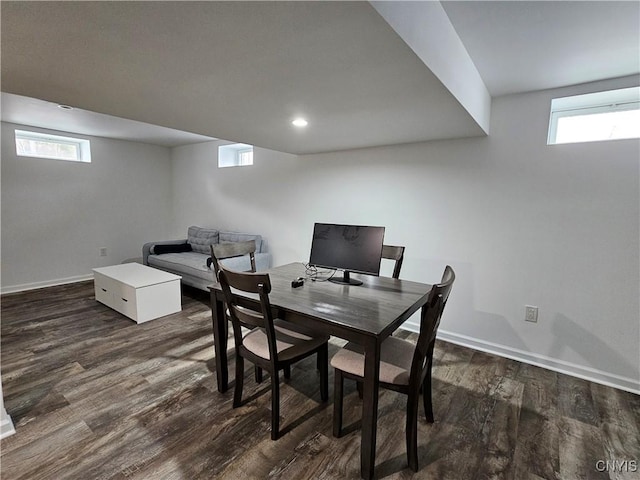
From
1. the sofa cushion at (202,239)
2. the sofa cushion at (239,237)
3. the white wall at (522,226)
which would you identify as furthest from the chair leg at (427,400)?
the sofa cushion at (202,239)

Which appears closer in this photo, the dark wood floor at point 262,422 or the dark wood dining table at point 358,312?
the dark wood dining table at point 358,312

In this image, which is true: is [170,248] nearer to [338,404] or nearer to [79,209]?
[79,209]

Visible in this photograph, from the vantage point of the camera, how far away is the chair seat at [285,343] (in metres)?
1.76

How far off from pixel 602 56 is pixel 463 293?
6.44ft

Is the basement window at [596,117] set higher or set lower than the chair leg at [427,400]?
higher

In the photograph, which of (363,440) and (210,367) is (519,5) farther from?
(210,367)

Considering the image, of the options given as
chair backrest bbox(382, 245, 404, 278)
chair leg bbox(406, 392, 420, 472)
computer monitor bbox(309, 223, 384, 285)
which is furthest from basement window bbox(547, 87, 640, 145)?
chair leg bbox(406, 392, 420, 472)

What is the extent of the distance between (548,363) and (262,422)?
92.4 inches

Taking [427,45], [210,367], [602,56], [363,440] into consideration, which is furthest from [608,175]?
[210,367]

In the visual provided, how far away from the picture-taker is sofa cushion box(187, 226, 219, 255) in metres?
4.69

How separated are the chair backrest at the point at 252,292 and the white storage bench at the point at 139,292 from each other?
1.96m

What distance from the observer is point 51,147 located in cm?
448

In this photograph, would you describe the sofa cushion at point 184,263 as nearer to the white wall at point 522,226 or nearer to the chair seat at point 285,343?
the white wall at point 522,226

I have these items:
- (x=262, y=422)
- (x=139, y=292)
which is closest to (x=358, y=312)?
(x=262, y=422)
